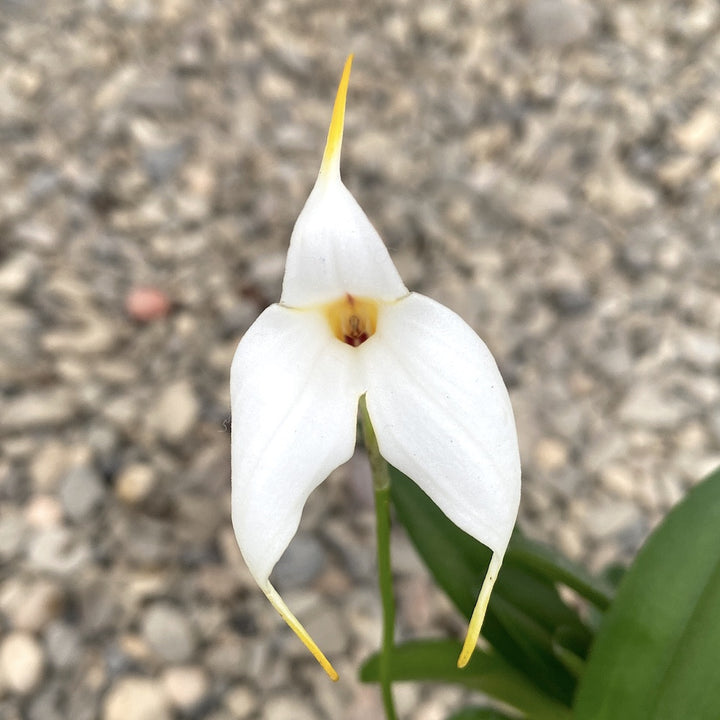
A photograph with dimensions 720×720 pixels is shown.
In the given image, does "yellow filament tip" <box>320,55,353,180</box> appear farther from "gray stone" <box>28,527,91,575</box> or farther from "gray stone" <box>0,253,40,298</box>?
"gray stone" <box>0,253,40,298</box>

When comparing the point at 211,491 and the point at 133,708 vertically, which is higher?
the point at 211,491

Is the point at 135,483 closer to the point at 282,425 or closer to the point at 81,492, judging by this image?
the point at 81,492

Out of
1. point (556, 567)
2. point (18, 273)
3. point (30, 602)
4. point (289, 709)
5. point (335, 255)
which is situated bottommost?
point (289, 709)

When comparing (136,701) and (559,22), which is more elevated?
(559,22)

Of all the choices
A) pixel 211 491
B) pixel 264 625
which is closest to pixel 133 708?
pixel 264 625

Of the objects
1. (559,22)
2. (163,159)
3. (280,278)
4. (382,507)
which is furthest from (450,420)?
(559,22)

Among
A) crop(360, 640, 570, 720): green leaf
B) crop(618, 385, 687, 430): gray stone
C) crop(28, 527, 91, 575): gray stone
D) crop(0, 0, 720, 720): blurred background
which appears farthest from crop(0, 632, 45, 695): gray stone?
crop(618, 385, 687, 430): gray stone

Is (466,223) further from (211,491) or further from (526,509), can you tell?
(211,491)
